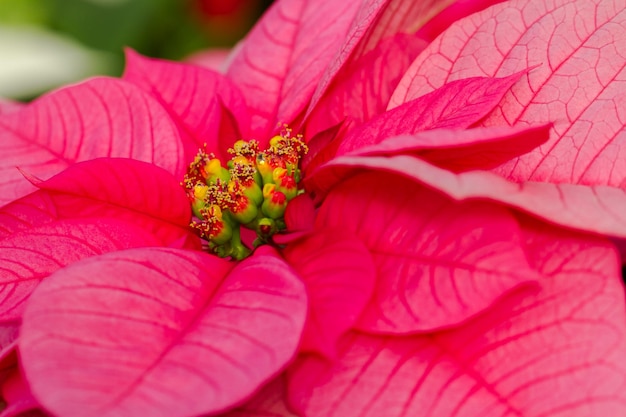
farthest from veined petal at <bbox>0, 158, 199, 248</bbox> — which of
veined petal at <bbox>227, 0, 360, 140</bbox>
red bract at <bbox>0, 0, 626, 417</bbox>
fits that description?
veined petal at <bbox>227, 0, 360, 140</bbox>

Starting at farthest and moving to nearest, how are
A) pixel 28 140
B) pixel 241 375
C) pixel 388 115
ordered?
pixel 28 140 → pixel 388 115 → pixel 241 375

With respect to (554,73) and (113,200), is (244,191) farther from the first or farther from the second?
(554,73)

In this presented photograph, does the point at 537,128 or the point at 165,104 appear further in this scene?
the point at 165,104

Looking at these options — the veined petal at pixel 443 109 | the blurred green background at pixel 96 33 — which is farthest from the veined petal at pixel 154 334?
the blurred green background at pixel 96 33

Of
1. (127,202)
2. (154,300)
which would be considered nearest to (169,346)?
(154,300)

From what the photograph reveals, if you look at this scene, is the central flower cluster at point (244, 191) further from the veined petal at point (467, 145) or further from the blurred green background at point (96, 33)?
→ the blurred green background at point (96, 33)

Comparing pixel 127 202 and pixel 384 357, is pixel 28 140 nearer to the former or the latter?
pixel 127 202

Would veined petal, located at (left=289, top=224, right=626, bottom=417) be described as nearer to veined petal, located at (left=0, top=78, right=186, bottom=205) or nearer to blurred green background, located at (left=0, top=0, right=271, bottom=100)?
veined petal, located at (left=0, top=78, right=186, bottom=205)
